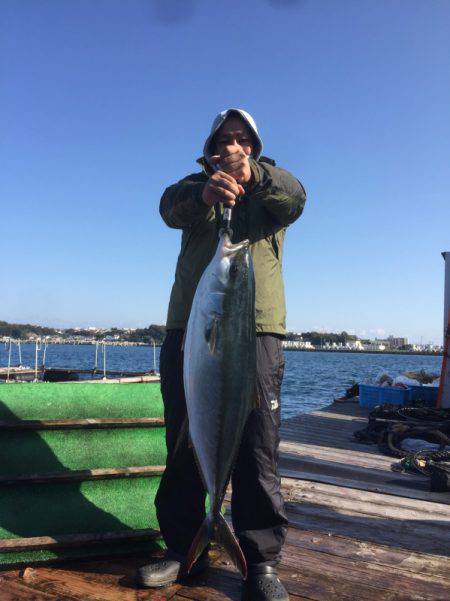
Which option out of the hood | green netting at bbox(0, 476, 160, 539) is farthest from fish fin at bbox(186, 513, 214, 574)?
the hood

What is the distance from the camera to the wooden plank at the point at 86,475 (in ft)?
10.6

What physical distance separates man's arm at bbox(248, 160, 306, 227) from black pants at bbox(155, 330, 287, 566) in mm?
797

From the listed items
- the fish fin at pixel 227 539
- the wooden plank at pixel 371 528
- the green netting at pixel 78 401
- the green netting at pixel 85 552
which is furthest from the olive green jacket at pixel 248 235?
the wooden plank at pixel 371 528

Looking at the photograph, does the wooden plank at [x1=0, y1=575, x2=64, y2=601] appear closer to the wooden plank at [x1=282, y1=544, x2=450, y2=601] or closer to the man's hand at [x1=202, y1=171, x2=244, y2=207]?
the wooden plank at [x1=282, y1=544, x2=450, y2=601]

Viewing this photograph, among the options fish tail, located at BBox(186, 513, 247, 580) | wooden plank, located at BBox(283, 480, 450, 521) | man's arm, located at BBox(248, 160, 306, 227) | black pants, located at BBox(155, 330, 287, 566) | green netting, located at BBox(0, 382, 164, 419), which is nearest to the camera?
fish tail, located at BBox(186, 513, 247, 580)

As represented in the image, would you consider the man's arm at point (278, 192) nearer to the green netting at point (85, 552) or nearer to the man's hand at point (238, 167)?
the man's hand at point (238, 167)

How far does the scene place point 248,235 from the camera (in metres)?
3.12

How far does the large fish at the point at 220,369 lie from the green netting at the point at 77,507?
3.64ft

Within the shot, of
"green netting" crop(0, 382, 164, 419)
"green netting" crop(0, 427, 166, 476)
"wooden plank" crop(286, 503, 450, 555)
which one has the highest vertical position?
"green netting" crop(0, 382, 164, 419)

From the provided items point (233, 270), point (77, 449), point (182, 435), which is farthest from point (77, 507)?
point (233, 270)

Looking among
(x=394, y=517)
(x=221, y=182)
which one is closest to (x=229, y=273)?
(x=221, y=182)

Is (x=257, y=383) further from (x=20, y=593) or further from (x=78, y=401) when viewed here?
(x=20, y=593)

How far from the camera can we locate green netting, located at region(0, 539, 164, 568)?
309cm

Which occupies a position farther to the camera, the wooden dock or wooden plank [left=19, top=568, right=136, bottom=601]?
the wooden dock
